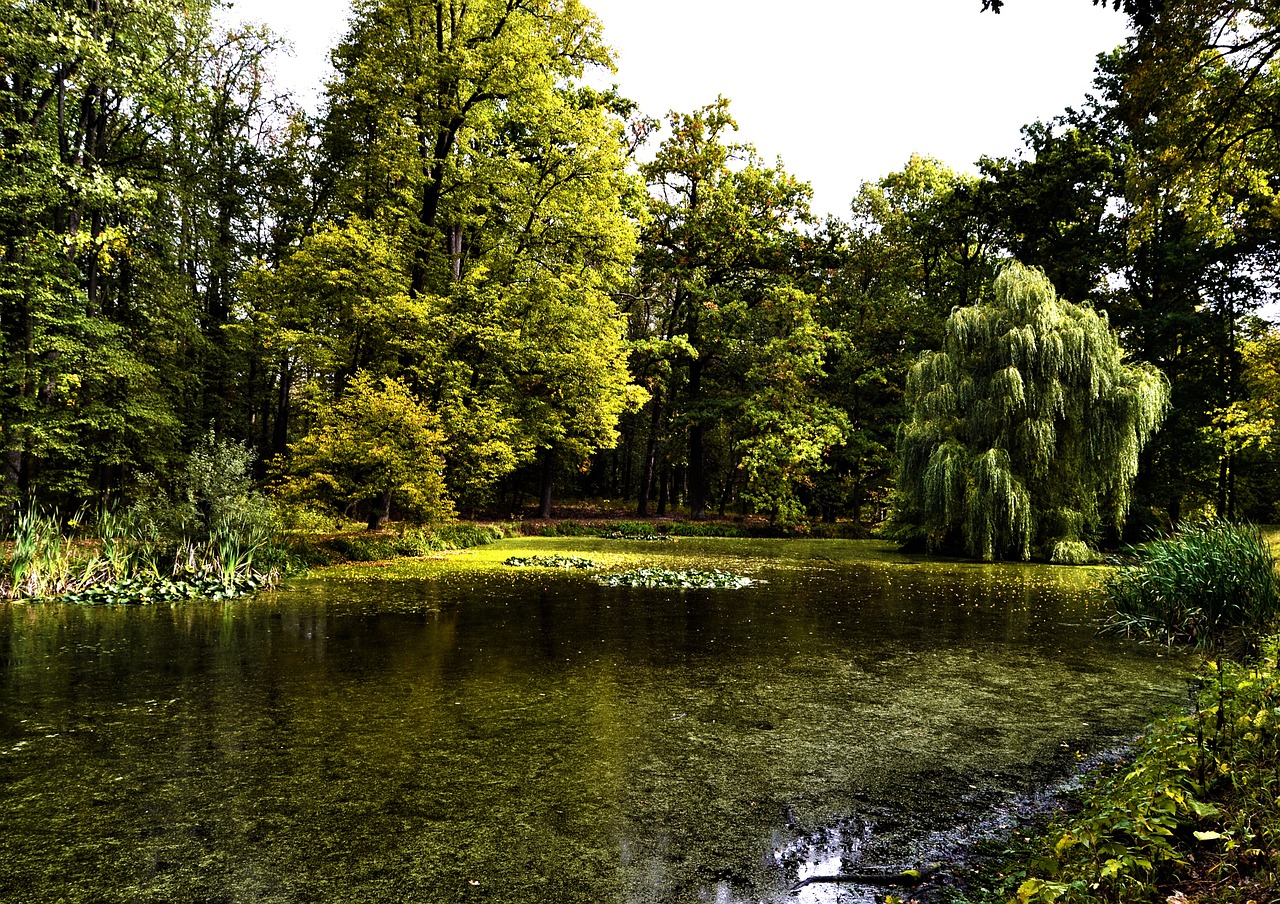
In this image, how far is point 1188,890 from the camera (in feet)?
6.69

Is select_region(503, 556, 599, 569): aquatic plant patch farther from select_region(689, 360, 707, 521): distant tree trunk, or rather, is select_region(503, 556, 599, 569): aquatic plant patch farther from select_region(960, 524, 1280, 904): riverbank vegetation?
select_region(689, 360, 707, 521): distant tree trunk

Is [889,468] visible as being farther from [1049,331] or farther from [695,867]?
[695,867]

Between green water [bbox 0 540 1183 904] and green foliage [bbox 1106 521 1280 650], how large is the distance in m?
0.65

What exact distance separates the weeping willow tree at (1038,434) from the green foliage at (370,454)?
9.99 meters

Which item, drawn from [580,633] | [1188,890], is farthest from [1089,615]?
[1188,890]

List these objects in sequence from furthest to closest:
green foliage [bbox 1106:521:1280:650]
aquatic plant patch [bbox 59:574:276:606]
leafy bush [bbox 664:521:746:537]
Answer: leafy bush [bbox 664:521:746:537]
aquatic plant patch [bbox 59:574:276:606]
green foliage [bbox 1106:521:1280:650]

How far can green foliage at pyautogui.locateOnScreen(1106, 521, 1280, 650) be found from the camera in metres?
6.03

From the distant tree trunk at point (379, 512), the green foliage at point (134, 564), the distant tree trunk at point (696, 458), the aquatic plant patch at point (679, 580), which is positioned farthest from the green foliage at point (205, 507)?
the distant tree trunk at point (696, 458)


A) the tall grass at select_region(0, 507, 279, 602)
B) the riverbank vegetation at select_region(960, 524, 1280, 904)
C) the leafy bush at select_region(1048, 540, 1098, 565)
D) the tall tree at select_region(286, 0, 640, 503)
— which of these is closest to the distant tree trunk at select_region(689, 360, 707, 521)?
the tall tree at select_region(286, 0, 640, 503)

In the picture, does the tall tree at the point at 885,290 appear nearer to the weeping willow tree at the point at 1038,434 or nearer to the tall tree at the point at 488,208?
the weeping willow tree at the point at 1038,434

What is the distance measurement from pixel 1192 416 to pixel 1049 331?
8875 millimetres

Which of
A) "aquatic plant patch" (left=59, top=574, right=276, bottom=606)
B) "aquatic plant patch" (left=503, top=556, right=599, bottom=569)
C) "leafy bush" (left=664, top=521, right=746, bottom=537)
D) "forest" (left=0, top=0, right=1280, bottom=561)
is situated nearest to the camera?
"aquatic plant patch" (left=59, top=574, right=276, bottom=606)

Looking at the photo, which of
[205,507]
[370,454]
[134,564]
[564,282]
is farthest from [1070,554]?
[134,564]

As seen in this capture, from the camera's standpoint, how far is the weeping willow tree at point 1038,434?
45.2 ft
